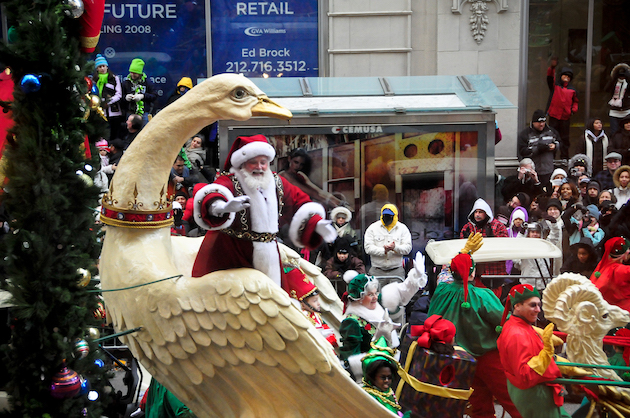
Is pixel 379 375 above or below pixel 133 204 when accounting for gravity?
below

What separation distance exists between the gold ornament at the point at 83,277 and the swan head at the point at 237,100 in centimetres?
112

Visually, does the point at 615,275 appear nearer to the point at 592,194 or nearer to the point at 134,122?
the point at 592,194

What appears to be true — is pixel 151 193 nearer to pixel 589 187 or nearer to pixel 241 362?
pixel 241 362

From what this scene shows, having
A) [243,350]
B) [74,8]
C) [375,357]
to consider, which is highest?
[74,8]

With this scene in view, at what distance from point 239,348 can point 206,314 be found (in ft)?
0.81

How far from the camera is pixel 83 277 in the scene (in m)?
3.60

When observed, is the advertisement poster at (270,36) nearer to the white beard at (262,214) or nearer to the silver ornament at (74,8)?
the white beard at (262,214)

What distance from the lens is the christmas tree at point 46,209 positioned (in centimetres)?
341

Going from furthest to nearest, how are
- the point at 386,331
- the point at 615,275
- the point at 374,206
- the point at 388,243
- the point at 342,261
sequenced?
1. the point at 374,206
2. the point at 388,243
3. the point at 342,261
4. the point at 615,275
5. the point at 386,331

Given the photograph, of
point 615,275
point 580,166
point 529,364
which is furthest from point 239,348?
point 580,166

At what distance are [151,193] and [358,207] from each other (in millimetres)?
5162

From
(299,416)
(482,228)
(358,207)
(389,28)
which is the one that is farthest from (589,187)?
(299,416)

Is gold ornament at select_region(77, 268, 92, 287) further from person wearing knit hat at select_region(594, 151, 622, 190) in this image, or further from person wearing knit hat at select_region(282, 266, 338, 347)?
person wearing knit hat at select_region(594, 151, 622, 190)

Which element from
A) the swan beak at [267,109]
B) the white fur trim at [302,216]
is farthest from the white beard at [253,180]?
the swan beak at [267,109]
